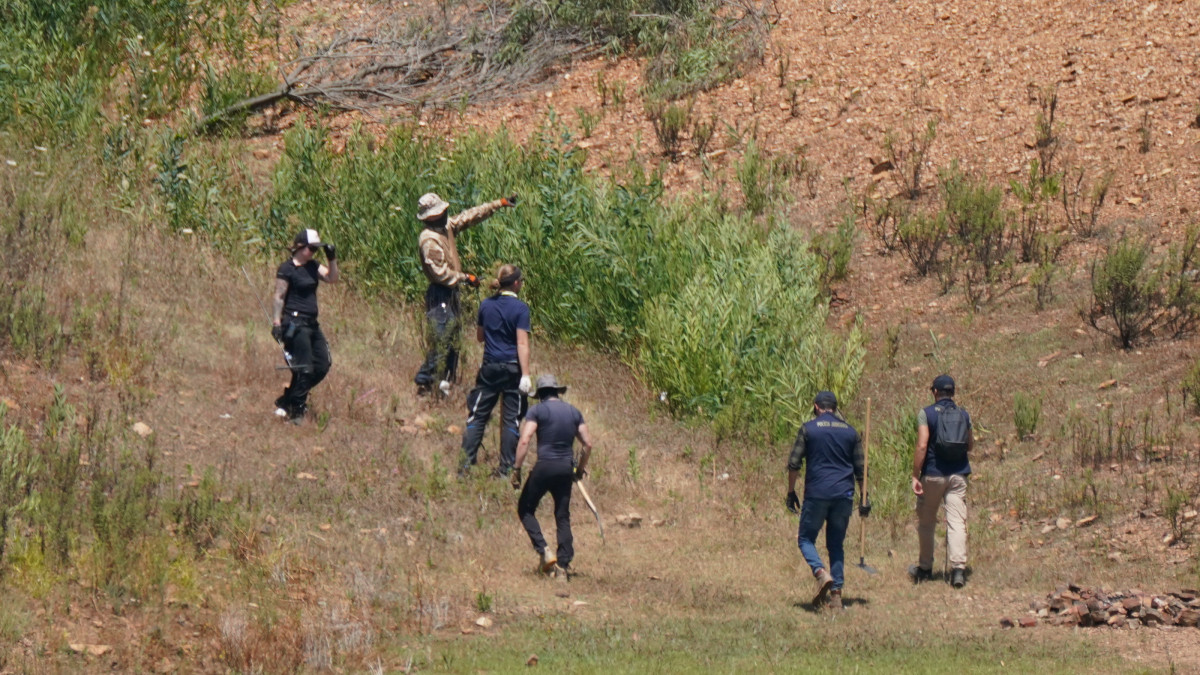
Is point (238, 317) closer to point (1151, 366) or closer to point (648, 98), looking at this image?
point (648, 98)

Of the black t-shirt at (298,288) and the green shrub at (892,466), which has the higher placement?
the black t-shirt at (298,288)

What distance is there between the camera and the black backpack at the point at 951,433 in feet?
36.3

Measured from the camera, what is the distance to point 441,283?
14078 mm

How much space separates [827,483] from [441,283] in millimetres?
5113

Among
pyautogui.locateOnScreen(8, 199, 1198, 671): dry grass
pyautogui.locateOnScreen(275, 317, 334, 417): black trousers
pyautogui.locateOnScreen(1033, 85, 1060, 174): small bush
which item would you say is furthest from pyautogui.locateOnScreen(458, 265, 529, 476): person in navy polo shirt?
pyautogui.locateOnScreen(1033, 85, 1060, 174): small bush

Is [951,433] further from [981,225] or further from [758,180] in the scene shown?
[758,180]

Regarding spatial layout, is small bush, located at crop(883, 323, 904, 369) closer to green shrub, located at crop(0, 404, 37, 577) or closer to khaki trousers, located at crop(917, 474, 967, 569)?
khaki trousers, located at crop(917, 474, 967, 569)

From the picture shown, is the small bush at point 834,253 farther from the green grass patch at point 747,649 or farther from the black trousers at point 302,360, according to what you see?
the green grass patch at point 747,649

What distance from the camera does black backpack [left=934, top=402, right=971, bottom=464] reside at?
36.3 ft

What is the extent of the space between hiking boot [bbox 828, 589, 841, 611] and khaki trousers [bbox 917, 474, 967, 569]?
115 centimetres

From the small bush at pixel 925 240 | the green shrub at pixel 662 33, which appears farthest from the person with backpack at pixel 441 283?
the green shrub at pixel 662 33

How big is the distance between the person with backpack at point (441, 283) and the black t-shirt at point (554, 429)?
3.71m

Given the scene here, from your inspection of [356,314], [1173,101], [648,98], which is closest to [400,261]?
[356,314]

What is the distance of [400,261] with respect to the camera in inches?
653
